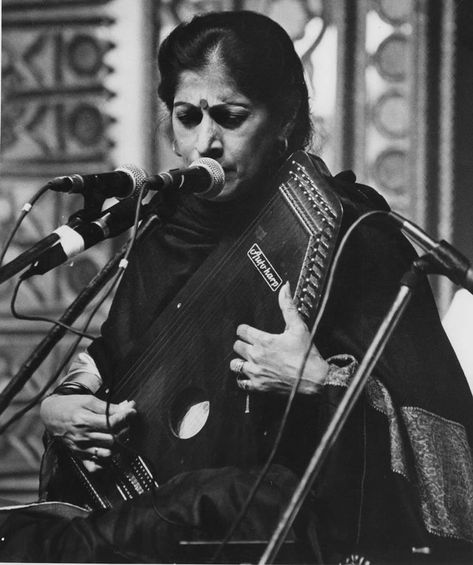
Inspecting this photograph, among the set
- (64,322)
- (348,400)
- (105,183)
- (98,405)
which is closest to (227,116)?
(105,183)

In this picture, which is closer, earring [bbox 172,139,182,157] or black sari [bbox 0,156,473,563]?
black sari [bbox 0,156,473,563]

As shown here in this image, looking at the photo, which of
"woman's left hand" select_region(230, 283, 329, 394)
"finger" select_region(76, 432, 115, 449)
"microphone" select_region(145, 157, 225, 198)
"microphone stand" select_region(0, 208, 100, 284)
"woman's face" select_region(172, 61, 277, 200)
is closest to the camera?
"microphone stand" select_region(0, 208, 100, 284)

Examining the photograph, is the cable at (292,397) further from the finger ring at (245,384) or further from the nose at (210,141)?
the nose at (210,141)

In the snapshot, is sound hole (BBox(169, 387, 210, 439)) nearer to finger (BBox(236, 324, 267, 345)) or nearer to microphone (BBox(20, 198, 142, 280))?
finger (BBox(236, 324, 267, 345))

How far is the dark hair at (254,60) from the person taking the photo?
7.39ft

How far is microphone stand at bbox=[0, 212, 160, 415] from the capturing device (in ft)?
6.85

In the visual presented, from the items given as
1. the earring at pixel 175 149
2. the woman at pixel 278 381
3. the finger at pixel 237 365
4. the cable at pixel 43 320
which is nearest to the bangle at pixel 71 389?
the woman at pixel 278 381

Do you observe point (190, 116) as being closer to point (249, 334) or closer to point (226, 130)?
point (226, 130)

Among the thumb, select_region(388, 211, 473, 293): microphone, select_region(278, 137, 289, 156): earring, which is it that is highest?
select_region(278, 137, 289, 156): earring

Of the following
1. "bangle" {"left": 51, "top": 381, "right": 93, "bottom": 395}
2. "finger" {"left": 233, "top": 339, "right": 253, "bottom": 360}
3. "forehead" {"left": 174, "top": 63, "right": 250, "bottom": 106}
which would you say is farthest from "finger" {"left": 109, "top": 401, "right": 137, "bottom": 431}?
"forehead" {"left": 174, "top": 63, "right": 250, "bottom": 106}

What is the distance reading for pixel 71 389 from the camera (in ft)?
7.38

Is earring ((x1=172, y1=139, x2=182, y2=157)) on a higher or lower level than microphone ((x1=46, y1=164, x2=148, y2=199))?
lower

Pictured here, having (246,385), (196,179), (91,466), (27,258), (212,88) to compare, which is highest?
(212,88)

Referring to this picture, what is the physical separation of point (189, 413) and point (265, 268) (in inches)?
13.8
